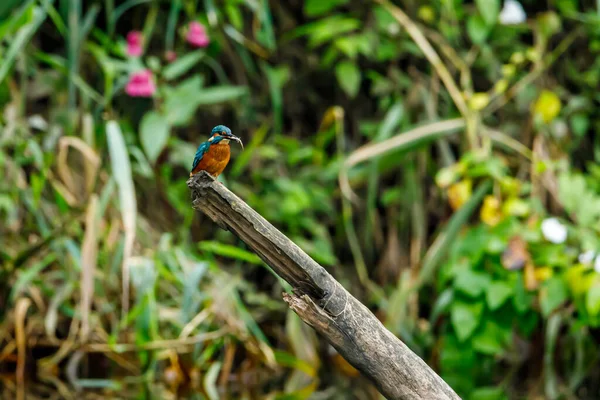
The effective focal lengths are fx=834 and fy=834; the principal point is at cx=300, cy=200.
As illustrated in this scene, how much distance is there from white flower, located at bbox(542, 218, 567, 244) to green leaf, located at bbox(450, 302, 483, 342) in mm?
343

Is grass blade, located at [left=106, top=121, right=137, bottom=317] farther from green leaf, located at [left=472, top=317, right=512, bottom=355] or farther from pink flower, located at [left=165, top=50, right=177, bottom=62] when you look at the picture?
green leaf, located at [left=472, top=317, right=512, bottom=355]

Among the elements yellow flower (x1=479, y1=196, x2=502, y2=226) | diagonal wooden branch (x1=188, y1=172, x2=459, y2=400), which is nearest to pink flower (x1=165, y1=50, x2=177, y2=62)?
yellow flower (x1=479, y1=196, x2=502, y2=226)

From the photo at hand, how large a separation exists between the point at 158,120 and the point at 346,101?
1.13 m

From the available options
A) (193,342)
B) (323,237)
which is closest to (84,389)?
(193,342)

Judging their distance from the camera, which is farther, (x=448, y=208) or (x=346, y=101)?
(x=346, y=101)

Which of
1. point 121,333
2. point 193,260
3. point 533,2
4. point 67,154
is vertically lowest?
point 121,333

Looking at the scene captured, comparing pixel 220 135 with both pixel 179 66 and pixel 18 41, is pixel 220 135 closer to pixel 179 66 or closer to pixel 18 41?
pixel 18 41

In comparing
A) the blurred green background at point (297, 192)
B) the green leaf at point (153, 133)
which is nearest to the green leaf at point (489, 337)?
the blurred green background at point (297, 192)

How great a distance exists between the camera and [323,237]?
3.46 m

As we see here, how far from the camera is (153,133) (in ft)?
9.83

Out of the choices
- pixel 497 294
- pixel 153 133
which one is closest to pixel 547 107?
pixel 497 294

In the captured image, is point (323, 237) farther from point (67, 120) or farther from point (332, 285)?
point (332, 285)

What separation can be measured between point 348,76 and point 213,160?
196 cm

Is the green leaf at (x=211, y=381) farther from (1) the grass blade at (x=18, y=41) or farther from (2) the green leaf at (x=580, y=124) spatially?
(2) the green leaf at (x=580, y=124)
